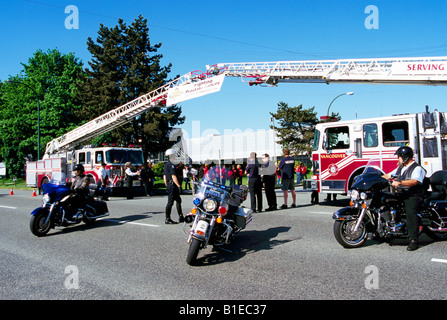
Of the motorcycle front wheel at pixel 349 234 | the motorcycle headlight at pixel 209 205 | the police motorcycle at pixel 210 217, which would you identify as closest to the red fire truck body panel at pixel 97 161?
the police motorcycle at pixel 210 217

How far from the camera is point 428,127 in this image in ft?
34.0

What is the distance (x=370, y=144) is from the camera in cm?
1115

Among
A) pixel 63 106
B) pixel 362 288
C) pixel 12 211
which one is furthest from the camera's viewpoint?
pixel 63 106

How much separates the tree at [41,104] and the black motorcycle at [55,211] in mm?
30155

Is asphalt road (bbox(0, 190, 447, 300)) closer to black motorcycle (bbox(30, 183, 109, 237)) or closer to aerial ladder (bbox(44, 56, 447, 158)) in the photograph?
black motorcycle (bbox(30, 183, 109, 237))

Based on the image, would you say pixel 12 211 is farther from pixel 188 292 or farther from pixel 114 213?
pixel 188 292

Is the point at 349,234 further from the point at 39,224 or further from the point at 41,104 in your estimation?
the point at 41,104

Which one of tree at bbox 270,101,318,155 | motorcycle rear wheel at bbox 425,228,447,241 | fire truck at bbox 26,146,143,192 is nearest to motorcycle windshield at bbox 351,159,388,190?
motorcycle rear wheel at bbox 425,228,447,241

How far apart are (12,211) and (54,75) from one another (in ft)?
110

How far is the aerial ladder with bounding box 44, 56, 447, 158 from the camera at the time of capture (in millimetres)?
12914

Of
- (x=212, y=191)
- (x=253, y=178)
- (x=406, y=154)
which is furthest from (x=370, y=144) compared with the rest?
(x=212, y=191)

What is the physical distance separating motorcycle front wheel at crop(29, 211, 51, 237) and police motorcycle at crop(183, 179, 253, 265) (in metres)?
4.01

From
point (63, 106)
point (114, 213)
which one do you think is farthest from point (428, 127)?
point (63, 106)

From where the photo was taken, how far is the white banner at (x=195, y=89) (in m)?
17.9
